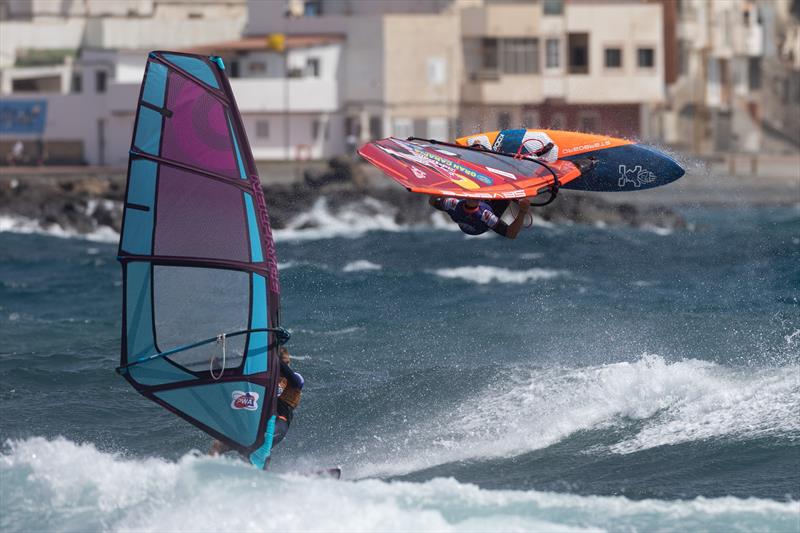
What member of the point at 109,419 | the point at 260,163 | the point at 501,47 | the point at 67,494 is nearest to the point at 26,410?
the point at 109,419

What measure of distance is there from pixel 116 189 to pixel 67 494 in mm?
27086

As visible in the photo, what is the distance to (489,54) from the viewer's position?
42969 millimetres

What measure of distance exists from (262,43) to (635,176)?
103ft

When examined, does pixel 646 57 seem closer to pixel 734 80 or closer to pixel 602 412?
pixel 734 80

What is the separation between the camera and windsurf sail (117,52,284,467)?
30.6ft

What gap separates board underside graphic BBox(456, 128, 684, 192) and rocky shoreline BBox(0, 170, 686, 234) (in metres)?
20.8

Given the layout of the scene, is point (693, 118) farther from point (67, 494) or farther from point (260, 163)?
point (67, 494)

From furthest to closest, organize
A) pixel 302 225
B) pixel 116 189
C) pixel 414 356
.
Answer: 1. pixel 116 189
2. pixel 302 225
3. pixel 414 356

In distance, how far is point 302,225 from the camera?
3300 cm

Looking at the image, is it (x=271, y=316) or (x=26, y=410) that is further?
(x=26, y=410)

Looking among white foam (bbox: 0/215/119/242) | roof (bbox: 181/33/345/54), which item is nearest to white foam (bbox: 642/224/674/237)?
white foam (bbox: 0/215/119/242)

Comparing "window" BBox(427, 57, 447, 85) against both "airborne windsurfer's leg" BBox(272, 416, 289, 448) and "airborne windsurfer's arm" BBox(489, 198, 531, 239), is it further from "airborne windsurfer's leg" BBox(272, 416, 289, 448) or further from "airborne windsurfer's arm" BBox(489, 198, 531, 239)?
"airborne windsurfer's leg" BBox(272, 416, 289, 448)

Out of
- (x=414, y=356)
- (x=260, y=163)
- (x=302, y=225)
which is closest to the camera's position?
(x=414, y=356)

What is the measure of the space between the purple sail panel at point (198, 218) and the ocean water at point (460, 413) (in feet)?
4.73
